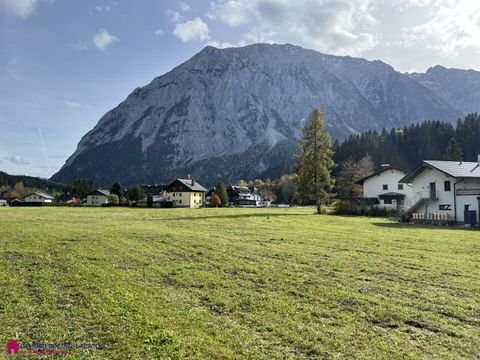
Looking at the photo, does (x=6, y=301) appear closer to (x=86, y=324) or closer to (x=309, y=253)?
(x=86, y=324)

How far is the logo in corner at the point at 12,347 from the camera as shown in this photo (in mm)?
5984

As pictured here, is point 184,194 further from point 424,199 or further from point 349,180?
point 424,199

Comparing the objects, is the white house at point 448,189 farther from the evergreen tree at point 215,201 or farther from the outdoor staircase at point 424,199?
the evergreen tree at point 215,201

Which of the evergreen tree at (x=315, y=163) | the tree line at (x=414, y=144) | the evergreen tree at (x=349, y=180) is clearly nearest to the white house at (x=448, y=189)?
the evergreen tree at (x=315, y=163)

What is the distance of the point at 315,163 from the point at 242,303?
47377 millimetres

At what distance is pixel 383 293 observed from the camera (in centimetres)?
974

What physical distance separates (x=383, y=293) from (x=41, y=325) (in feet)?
25.9

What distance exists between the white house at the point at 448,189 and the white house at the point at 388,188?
18080 millimetres

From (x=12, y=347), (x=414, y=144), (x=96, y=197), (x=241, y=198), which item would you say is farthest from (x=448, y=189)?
(x=414, y=144)

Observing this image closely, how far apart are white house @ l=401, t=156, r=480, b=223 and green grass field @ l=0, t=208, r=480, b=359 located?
2724 centimetres

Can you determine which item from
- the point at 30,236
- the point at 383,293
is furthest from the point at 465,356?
the point at 30,236

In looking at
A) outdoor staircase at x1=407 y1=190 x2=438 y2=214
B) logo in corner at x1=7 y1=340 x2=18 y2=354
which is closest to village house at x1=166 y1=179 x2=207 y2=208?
outdoor staircase at x1=407 y1=190 x2=438 y2=214

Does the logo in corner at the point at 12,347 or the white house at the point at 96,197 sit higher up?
the white house at the point at 96,197

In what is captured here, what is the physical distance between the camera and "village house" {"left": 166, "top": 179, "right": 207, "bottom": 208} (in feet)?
319
